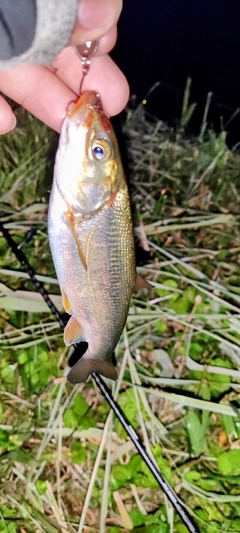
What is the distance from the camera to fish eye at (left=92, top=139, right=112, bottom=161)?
1616 millimetres

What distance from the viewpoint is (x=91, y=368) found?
199 centimetres

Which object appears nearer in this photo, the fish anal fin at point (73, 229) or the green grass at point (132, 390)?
the fish anal fin at point (73, 229)

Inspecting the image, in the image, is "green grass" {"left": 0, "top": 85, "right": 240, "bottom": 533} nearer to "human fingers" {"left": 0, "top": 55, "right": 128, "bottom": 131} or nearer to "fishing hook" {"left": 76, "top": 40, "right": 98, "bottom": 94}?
"human fingers" {"left": 0, "top": 55, "right": 128, "bottom": 131}

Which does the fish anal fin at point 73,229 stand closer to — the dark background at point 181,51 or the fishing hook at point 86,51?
the fishing hook at point 86,51

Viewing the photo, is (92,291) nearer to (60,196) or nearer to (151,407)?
(60,196)

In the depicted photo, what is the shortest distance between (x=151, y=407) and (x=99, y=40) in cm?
167

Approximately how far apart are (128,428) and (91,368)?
0.55m

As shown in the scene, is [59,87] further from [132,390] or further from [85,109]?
[132,390]

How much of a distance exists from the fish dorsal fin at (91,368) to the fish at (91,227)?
10 centimetres

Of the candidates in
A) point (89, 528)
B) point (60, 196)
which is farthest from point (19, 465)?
point (60, 196)

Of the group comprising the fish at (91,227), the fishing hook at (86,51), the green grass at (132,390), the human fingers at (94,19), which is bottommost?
the green grass at (132,390)

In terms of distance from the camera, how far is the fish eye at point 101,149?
162 cm

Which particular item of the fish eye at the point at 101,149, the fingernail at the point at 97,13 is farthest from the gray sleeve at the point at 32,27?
the fish eye at the point at 101,149

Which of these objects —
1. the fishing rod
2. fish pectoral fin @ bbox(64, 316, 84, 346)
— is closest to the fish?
fish pectoral fin @ bbox(64, 316, 84, 346)
